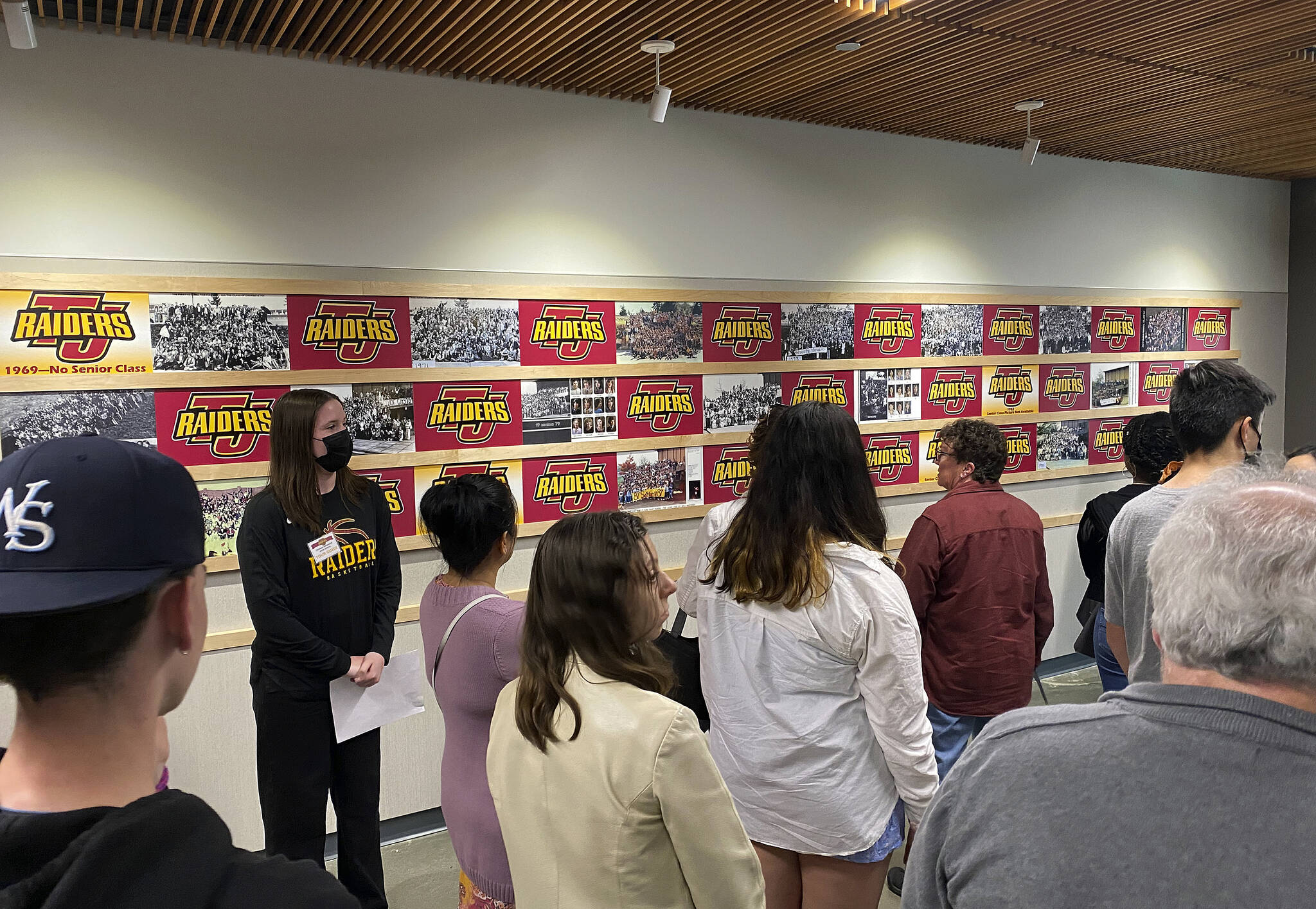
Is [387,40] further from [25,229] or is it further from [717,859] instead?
[717,859]

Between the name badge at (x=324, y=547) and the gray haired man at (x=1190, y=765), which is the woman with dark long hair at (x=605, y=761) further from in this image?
the name badge at (x=324, y=547)

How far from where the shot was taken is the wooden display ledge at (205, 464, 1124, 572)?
345 cm

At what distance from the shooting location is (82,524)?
2.53 feet

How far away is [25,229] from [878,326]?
154 inches

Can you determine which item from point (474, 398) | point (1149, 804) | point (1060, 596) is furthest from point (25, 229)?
point (1060, 596)

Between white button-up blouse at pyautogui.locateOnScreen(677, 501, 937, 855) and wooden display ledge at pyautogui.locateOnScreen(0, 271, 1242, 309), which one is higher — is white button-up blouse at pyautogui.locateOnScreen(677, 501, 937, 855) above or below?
below

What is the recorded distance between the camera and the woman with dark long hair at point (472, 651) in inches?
74.0

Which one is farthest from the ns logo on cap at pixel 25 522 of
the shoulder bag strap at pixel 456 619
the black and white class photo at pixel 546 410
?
the black and white class photo at pixel 546 410

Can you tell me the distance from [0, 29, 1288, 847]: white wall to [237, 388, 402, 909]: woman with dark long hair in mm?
715

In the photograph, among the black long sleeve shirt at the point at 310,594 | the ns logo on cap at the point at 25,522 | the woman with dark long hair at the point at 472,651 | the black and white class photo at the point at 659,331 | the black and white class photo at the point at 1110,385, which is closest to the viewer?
the ns logo on cap at the point at 25,522

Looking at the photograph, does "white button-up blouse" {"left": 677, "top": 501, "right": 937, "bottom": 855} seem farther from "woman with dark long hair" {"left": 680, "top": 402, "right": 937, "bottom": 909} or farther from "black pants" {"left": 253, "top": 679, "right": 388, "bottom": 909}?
"black pants" {"left": 253, "top": 679, "right": 388, "bottom": 909}

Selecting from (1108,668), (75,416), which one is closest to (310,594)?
(75,416)

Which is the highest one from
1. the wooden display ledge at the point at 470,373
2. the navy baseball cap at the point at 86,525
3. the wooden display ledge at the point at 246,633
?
the wooden display ledge at the point at 470,373

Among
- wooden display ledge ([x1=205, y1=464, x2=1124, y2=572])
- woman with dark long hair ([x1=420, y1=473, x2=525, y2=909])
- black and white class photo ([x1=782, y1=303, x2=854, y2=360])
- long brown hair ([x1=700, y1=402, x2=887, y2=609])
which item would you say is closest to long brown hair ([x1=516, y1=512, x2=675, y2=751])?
woman with dark long hair ([x1=420, y1=473, x2=525, y2=909])
